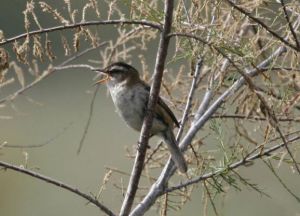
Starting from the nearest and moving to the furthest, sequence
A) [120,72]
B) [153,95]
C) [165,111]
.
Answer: [153,95], [165,111], [120,72]

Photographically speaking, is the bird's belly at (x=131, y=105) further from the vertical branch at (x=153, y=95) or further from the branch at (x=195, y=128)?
the vertical branch at (x=153, y=95)

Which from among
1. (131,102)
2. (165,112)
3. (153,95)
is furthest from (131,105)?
(153,95)

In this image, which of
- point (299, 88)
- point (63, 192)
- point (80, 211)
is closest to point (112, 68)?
point (299, 88)

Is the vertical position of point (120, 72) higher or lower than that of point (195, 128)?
higher

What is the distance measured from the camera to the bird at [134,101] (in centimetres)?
391

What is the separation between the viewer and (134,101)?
3930 millimetres

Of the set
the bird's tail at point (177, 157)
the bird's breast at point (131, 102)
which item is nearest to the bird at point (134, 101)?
the bird's breast at point (131, 102)

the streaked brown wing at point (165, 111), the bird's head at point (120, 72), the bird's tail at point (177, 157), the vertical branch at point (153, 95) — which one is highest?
the bird's head at point (120, 72)

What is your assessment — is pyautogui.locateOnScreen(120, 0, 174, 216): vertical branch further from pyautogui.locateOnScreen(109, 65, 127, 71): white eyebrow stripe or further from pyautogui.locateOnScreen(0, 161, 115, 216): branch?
pyautogui.locateOnScreen(109, 65, 127, 71): white eyebrow stripe

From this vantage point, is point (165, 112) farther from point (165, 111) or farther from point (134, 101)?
point (134, 101)

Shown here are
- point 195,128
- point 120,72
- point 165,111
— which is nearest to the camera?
point 195,128

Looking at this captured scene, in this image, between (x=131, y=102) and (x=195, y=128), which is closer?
(x=195, y=128)

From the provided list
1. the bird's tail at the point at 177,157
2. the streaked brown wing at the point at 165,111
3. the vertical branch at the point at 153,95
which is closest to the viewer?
the vertical branch at the point at 153,95

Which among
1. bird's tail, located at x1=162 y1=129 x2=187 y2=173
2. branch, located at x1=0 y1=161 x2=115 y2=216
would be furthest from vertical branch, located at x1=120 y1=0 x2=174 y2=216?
bird's tail, located at x1=162 y1=129 x2=187 y2=173
